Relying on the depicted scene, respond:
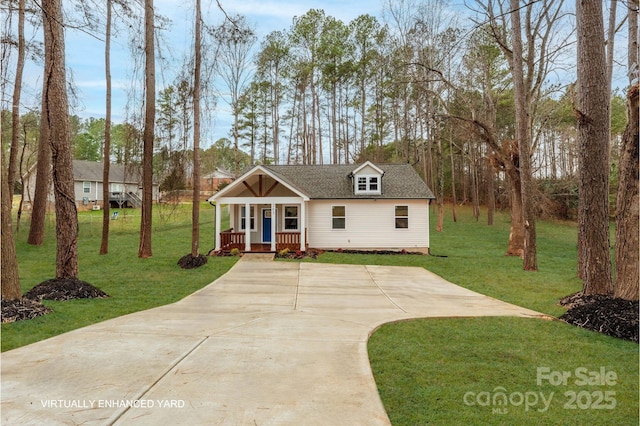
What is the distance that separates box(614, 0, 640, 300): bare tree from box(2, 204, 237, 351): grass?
335 inches

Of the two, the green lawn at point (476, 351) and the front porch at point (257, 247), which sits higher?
the front porch at point (257, 247)

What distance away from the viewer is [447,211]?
34281 millimetres

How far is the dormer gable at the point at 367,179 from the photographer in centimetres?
1703

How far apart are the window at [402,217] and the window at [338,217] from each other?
2.58m

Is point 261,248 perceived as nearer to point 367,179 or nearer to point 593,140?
point 367,179

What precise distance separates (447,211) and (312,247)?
21.6m

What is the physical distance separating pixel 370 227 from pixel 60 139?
495 inches

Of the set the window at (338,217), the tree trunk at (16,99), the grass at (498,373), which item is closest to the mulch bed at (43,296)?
the grass at (498,373)

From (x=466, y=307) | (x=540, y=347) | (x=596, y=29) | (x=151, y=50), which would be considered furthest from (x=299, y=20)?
(x=540, y=347)

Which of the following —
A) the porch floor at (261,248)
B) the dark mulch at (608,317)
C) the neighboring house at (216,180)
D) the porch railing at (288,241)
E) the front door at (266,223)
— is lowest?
the dark mulch at (608,317)

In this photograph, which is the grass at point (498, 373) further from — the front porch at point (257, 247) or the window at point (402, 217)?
the window at point (402, 217)

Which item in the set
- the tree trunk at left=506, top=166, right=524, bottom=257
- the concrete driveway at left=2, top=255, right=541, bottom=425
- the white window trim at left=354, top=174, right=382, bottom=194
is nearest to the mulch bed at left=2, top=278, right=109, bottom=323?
the concrete driveway at left=2, top=255, right=541, bottom=425

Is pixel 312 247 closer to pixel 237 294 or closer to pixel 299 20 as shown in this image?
pixel 237 294

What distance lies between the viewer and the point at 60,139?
7270 mm
